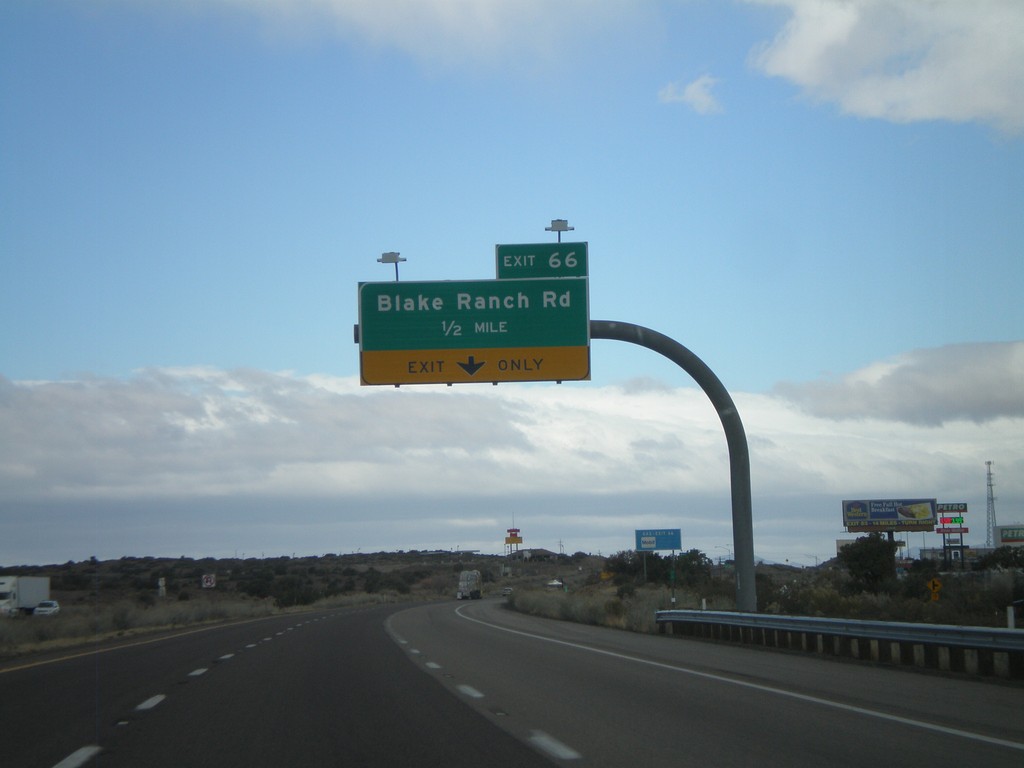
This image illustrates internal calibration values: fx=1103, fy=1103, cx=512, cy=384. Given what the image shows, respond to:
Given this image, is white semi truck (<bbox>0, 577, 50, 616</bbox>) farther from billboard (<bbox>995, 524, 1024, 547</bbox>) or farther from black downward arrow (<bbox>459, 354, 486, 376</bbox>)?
billboard (<bbox>995, 524, 1024, 547</bbox>)

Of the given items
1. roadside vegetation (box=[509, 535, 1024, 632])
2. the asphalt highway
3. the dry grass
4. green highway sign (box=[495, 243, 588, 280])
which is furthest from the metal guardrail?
the dry grass

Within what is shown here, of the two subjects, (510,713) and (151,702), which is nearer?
(510,713)

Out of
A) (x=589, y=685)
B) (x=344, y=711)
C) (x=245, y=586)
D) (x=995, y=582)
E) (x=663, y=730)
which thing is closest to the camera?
(x=663, y=730)

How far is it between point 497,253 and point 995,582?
25.4 meters

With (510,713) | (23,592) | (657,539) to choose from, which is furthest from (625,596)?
(510,713)

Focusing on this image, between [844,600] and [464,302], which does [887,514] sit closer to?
[844,600]

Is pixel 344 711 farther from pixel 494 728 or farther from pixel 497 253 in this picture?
pixel 497 253

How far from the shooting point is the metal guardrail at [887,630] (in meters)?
14.9

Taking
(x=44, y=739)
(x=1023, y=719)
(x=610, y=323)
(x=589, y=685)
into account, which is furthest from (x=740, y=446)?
(x=44, y=739)

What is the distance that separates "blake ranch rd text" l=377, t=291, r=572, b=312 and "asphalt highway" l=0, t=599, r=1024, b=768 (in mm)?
7066

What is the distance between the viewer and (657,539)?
74625 millimetres

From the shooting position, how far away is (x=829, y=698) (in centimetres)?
1345

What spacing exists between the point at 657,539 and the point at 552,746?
6551cm

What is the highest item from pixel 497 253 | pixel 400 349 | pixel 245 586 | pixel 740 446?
pixel 497 253
